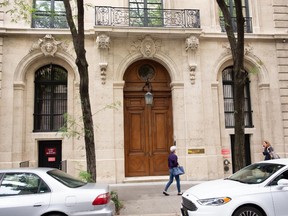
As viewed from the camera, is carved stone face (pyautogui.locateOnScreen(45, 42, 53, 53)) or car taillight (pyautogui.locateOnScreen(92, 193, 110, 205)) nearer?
car taillight (pyautogui.locateOnScreen(92, 193, 110, 205))

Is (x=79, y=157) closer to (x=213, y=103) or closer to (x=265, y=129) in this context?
(x=213, y=103)

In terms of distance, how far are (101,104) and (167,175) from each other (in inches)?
185

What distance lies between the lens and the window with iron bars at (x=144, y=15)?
14.9 meters

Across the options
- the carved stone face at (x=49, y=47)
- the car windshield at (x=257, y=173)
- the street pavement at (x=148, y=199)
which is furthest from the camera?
the carved stone face at (x=49, y=47)

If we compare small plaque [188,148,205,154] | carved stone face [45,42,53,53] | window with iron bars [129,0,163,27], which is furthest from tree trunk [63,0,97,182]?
small plaque [188,148,205,154]

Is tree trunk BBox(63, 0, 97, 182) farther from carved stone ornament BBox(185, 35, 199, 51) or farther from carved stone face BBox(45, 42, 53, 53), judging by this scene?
carved stone ornament BBox(185, 35, 199, 51)

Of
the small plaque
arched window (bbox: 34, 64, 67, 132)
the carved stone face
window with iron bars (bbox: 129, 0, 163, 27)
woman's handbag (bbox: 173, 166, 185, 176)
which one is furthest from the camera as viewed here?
window with iron bars (bbox: 129, 0, 163, 27)

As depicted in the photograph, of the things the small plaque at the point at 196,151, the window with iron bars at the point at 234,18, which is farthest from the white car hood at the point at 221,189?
the window with iron bars at the point at 234,18

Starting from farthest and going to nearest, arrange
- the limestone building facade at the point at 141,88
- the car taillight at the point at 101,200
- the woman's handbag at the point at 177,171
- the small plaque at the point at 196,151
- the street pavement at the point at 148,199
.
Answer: the small plaque at the point at 196,151, the limestone building facade at the point at 141,88, the woman's handbag at the point at 177,171, the street pavement at the point at 148,199, the car taillight at the point at 101,200

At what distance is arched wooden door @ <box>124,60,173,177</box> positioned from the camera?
14.7 metres

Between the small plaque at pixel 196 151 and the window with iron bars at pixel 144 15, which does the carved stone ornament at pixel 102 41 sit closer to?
the window with iron bars at pixel 144 15

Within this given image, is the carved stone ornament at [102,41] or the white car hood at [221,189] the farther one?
the carved stone ornament at [102,41]

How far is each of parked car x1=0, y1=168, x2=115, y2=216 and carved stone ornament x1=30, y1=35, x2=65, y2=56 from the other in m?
9.01

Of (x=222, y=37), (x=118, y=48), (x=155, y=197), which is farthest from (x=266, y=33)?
(x=155, y=197)
